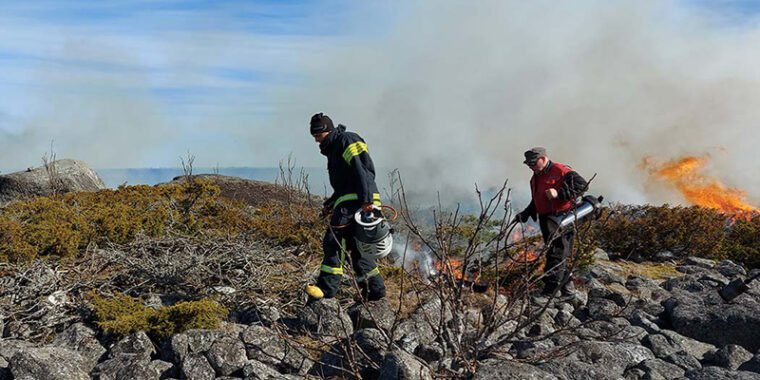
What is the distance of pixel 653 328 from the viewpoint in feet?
17.9

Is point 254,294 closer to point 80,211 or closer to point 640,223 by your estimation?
point 80,211

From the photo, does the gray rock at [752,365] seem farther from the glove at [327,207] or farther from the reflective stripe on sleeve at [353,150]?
the glove at [327,207]

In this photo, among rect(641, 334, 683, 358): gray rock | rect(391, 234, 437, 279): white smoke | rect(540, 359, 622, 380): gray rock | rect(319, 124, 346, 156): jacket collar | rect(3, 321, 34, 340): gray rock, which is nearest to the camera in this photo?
rect(540, 359, 622, 380): gray rock

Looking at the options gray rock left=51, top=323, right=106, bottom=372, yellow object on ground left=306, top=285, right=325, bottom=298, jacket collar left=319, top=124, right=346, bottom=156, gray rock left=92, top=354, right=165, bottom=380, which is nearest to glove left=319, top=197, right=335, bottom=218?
jacket collar left=319, top=124, right=346, bottom=156

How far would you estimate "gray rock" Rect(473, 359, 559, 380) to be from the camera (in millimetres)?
3219

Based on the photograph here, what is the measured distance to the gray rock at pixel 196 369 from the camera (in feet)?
13.2

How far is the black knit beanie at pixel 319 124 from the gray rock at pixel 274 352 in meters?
1.87

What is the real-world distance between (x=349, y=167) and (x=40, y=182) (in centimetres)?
1239

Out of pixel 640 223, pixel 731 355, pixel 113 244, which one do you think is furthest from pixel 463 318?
pixel 640 223

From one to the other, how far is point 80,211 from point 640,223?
9647mm

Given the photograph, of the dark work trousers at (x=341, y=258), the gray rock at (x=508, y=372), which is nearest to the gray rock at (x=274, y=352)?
the dark work trousers at (x=341, y=258)

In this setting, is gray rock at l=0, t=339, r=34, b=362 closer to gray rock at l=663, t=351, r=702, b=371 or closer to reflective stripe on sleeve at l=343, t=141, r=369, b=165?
reflective stripe on sleeve at l=343, t=141, r=369, b=165

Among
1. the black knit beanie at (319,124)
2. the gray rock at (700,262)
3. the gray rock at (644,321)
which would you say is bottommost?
the gray rock at (644,321)

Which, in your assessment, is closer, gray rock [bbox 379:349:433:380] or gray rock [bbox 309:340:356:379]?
gray rock [bbox 379:349:433:380]
